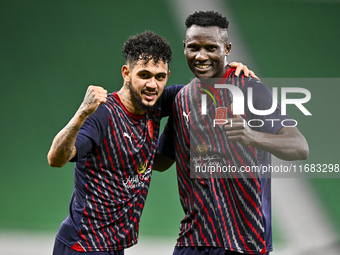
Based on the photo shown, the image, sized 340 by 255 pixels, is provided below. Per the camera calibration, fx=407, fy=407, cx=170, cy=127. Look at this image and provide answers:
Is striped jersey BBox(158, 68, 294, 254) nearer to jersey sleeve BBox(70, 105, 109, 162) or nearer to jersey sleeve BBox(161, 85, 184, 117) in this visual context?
jersey sleeve BBox(161, 85, 184, 117)

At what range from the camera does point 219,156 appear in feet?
5.42

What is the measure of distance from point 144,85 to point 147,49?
6.0 inches

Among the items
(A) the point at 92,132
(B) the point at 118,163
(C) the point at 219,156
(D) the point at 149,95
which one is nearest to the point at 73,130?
(A) the point at 92,132

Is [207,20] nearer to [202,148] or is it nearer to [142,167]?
[202,148]

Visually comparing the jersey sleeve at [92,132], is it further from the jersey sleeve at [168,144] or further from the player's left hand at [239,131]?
the player's left hand at [239,131]

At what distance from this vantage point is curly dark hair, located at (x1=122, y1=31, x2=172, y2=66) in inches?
66.7

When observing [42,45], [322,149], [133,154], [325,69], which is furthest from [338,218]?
[42,45]

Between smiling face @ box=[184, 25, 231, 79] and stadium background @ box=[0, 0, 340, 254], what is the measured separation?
6.65 feet

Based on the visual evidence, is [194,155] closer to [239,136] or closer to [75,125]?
[239,136]

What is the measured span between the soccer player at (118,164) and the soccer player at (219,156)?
14cm

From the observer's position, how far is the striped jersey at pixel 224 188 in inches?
62.4

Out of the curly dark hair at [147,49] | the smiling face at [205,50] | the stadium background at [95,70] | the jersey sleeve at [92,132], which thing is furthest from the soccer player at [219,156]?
the stadium background at [95,70]

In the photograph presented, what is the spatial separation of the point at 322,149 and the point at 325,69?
735 mm

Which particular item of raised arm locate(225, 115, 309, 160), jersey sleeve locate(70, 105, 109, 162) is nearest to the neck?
jersey sleeve locate(70, 105, 109, 162)
